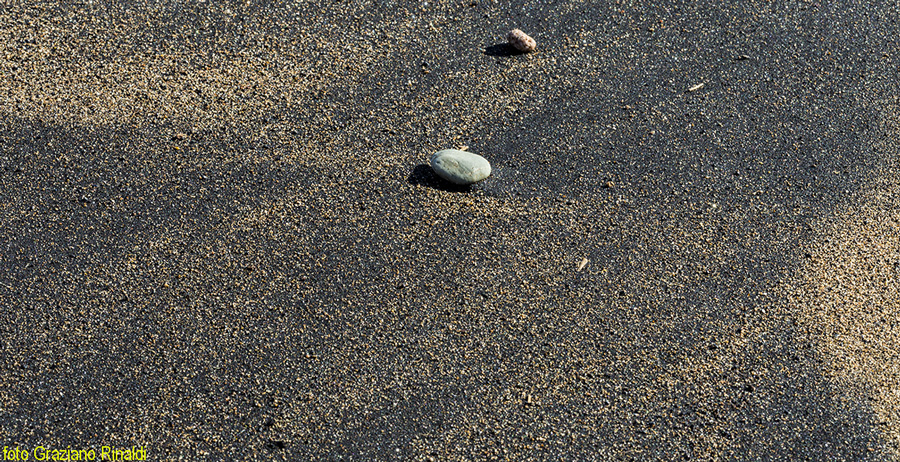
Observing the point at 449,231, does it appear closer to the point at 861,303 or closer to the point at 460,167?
the point at 460,167

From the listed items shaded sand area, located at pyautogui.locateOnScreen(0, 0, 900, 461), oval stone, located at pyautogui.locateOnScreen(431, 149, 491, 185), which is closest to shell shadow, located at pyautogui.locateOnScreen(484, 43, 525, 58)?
shaded sand area, located at pyautogui.locateOnScreen(0, 0, 900, 461)

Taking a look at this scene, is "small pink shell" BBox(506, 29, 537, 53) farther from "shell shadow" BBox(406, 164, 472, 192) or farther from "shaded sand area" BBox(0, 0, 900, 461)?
"shell shadow" BBox(406, 164, 472, 192)

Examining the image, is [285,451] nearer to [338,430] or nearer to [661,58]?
[338,430]

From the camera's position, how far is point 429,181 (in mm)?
2723

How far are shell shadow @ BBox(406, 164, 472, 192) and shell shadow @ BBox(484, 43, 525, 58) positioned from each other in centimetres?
68

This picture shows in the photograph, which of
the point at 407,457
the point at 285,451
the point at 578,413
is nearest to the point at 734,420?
the point at 578,413

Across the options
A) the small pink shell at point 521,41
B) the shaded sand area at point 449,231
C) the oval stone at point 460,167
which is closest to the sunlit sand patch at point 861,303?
the shaded sand area at point 449,231

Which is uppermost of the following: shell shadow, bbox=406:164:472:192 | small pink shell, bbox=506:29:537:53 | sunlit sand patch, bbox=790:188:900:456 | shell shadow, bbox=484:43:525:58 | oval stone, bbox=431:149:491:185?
small pink shell, bbox=506:29:537:53

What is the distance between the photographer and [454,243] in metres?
2.55

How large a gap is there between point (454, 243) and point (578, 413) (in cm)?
68

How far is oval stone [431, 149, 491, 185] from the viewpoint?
267cm

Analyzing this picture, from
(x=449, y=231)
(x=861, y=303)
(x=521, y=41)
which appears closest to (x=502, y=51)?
(x=521, y=41)

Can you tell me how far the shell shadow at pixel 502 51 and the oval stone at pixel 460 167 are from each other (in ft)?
2.11

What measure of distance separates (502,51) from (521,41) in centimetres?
9
